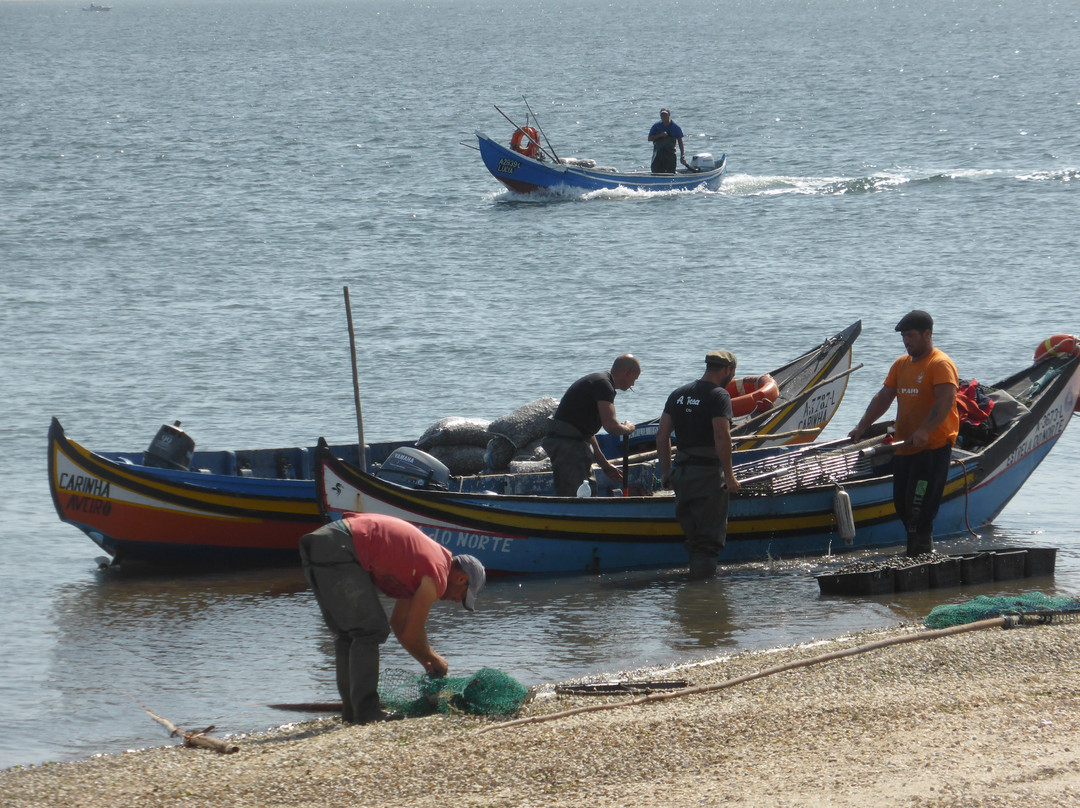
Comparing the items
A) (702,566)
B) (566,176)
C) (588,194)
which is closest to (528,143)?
(566,176)

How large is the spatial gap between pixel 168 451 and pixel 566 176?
24.0 metres

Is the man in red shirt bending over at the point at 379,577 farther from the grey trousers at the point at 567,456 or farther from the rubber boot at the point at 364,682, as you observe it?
the grey trousers at the point at 567,456

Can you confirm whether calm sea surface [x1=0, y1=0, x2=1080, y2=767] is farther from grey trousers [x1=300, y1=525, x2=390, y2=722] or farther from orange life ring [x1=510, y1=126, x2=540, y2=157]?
orange life ring [x1=510, y1=126, x2=540, y2=157]

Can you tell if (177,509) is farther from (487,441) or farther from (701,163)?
(701,163)

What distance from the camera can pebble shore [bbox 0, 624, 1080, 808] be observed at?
5.35 metres

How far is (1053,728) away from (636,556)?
5.16 m

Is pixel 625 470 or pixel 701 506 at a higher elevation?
pixel 625 470

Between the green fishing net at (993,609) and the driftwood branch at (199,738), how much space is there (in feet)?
13.0

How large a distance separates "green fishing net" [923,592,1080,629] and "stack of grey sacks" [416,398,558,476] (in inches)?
173

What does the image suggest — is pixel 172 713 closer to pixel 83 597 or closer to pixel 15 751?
pixel 15 751

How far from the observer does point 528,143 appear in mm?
34906

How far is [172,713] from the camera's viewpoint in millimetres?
7895

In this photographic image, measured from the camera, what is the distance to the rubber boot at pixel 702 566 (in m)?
10.4

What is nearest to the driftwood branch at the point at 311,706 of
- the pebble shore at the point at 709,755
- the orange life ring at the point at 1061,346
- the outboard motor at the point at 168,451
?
the pebble shore at the point at 709,755
